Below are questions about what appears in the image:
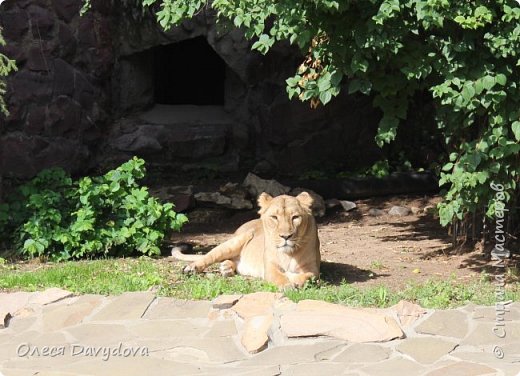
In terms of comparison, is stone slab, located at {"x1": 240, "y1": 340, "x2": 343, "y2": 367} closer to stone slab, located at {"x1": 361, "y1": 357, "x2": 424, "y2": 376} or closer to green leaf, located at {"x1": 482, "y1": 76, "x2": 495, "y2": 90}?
stone slab, located at {"x1": 361, "y1": 357, "x2": 424, "y2": 376}

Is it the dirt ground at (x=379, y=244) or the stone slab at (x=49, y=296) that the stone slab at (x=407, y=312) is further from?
the stone slab at (x=49, y=296)

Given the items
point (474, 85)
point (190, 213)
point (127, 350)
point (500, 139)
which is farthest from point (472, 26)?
point (190, 213)

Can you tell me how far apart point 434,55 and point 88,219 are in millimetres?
4065

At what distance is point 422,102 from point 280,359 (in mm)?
8886

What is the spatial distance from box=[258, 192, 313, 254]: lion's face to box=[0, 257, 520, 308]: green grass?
40 cm

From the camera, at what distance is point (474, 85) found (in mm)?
7086

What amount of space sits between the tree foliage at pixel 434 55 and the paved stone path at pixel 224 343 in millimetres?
1429

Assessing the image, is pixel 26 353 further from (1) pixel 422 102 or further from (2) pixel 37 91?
(1) pixel 422 102

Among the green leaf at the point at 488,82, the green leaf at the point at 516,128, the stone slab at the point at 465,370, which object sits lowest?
the stone slab at the point at 465,370

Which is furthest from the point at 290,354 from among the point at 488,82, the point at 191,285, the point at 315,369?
the point at 488,82

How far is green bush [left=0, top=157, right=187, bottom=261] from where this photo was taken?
9078 mm

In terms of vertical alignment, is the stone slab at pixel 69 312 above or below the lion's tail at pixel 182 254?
below

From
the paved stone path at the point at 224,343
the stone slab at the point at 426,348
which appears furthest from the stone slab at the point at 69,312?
the stone slab at the point at 426,348

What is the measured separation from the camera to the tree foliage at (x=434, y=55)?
691 cm
